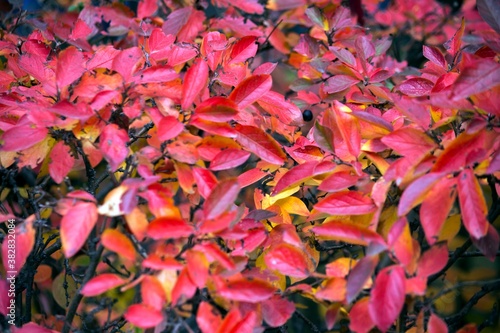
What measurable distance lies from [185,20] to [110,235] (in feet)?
2.92

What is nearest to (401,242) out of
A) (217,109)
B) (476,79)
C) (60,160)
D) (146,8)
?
(476,79)

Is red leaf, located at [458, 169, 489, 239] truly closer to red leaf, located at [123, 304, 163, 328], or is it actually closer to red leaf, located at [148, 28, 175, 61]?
red leaf, located at [123, 304, 163, 328]

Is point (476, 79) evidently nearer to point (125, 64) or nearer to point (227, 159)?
point (227, 159)

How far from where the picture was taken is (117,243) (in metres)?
0.81

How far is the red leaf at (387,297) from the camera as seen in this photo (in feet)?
2.51

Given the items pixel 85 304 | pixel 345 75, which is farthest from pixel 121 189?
pixel 85 304

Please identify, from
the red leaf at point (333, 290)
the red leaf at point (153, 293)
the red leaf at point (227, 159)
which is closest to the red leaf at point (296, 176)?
the red leaf at point (227, 159)

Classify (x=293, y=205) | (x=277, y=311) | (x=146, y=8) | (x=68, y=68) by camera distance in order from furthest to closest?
(x=146, y=8) < (x=293, y=205) < (x=68, y=68) < (x=277, y=311)

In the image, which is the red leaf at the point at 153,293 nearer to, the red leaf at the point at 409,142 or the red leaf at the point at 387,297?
the red leaf at the point at 387,297

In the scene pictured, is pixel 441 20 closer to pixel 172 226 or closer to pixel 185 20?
pixel 185 20

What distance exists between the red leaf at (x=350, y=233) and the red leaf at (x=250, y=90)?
0.31 metres

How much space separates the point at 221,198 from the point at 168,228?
99 mm

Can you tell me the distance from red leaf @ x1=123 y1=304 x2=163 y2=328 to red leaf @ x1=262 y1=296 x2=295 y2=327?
7.6 inches

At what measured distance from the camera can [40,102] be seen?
3.30 ft
